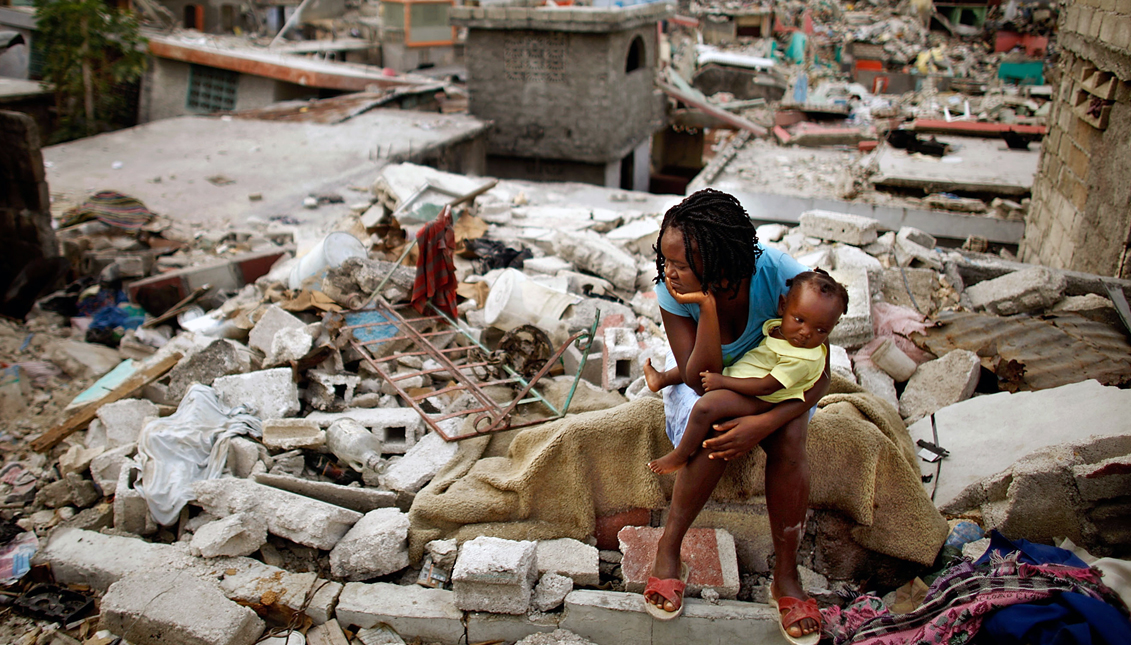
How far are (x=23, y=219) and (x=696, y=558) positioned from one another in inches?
244

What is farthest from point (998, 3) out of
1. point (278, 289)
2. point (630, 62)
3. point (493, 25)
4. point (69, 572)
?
point (69, 572)

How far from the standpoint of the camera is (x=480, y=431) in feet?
11.5

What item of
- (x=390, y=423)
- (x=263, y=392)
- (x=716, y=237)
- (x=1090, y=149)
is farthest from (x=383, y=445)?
(x=1090, y=149)

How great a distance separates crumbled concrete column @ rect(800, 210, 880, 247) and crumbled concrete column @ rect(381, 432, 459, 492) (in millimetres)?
3253

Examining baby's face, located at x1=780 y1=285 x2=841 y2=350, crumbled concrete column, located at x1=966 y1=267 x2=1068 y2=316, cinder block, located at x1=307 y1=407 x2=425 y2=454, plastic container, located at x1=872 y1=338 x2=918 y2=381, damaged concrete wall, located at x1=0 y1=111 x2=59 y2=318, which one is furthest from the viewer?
damaged concrete wall, located at x1=0 y1=111 x2=59 y2=318

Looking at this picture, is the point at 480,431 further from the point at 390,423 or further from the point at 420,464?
the point at 390,423

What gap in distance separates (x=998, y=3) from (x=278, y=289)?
27965mm

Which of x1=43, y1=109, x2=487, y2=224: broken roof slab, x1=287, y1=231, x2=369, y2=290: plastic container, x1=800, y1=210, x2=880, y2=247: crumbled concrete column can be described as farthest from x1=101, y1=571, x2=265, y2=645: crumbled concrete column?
x1=43, y1=109, x2=487, y2=224: broken roof slab

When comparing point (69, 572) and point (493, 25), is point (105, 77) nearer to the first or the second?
point (493, 25)

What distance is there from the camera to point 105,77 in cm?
1339

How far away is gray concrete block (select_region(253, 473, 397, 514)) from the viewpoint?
3283mm

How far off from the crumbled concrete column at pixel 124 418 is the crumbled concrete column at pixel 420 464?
5.34ft

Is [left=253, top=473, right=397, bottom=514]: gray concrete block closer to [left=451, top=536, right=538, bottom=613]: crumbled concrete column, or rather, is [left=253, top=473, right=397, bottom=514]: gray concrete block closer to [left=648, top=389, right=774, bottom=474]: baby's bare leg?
[left=451, top=536, right=538, bottom=613]: crumbled concrete column

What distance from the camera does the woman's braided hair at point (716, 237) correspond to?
2393mm
